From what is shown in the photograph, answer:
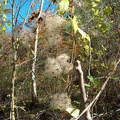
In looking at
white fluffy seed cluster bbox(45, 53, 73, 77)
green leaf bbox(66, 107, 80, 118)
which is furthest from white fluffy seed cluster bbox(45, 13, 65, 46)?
green leaf bbox(66, 107, 80, 118)

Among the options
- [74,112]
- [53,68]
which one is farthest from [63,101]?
[74,112]

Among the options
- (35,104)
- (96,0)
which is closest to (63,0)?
(96,0)

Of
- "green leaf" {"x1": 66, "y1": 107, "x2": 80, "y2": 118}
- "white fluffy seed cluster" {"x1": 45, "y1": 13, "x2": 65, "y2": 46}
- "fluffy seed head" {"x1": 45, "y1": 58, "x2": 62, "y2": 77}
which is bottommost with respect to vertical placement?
"green leaf" {"x1": 66, "y1": 107, "x2": 80, "y2": 118}

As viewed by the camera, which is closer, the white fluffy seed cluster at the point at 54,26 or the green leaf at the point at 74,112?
the green leaf at the point at 74,112

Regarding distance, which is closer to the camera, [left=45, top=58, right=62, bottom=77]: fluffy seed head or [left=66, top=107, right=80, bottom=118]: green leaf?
[left=66, top=107, right=80, bottom=118]: green leaf

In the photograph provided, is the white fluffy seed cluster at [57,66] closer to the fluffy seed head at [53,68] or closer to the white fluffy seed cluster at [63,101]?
the fluffy seed head at [53,68]

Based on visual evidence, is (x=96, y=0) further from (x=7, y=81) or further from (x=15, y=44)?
(x=7, y=81)

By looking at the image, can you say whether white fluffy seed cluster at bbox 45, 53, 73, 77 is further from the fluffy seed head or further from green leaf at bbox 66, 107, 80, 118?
green leaf at bbox 66, 107, 80, 118

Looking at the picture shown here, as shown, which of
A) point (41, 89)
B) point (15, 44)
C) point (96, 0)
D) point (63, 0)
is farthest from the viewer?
point (41, 89)

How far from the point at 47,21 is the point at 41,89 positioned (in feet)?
7.76

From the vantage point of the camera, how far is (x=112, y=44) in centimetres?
282

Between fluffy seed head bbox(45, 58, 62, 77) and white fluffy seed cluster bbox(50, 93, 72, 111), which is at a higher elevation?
fluffy seed head bbox(45, 58, 62, 77)

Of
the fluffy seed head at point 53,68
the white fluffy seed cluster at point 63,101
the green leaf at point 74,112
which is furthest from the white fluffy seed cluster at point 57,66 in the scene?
the green leaf at point 74,112

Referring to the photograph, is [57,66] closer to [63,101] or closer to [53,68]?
[53,68]
